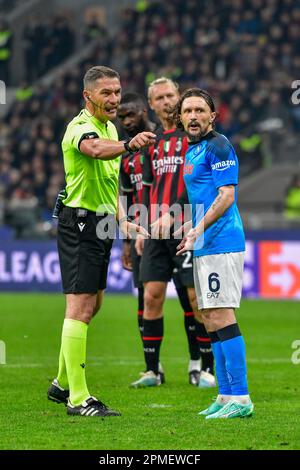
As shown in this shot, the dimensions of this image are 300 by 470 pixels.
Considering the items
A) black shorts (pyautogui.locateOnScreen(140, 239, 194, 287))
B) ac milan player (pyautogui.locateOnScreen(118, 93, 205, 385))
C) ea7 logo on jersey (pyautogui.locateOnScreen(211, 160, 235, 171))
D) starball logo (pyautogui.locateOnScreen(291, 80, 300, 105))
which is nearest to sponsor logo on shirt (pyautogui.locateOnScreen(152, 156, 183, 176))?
ac milan player (pyautogui.locateOnScreen(118, 93, 205, 385))

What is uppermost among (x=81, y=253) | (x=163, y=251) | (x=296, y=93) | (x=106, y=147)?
(x=296, y=93)

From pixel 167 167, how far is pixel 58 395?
96.6 inches

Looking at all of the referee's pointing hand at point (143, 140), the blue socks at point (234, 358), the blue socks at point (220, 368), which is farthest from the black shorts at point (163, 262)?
the referee's pointing hand at point (143, 140)

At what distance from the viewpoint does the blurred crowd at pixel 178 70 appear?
2553 cm

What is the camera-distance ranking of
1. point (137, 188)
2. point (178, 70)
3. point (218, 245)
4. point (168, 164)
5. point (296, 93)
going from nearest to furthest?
point (218, 245), point (168, 164), point (137, 188), point (296, 93), point (178, 70)

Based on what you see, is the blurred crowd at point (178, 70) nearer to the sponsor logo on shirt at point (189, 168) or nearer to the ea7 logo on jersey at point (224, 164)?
the sponsor logo on shirt at point (189, 168)

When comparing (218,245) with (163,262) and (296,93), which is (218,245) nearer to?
(163,262)

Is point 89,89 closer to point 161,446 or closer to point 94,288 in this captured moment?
point 94,288

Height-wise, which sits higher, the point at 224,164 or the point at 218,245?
the point at 224,164

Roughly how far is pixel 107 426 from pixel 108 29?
27.1m

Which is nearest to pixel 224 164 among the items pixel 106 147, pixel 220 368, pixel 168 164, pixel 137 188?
pixel 106 147

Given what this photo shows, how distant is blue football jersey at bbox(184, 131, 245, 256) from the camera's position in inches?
294

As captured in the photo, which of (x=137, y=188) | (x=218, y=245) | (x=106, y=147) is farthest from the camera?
(x=137, y=188)

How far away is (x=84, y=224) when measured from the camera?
780cm
